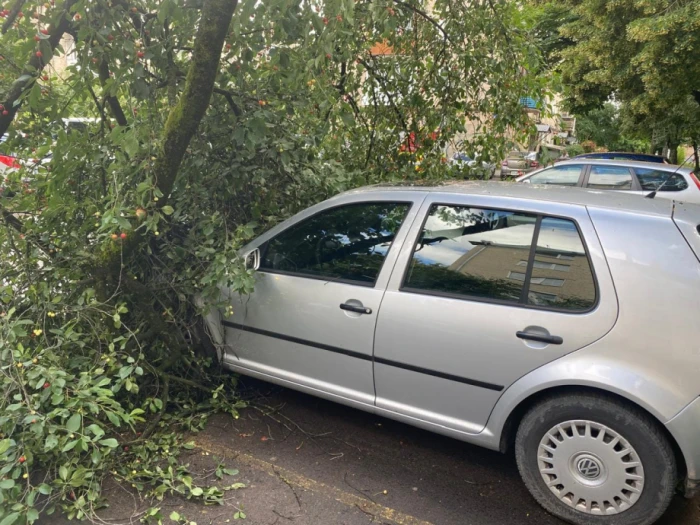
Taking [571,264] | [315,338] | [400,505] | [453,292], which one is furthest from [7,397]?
[571,264]

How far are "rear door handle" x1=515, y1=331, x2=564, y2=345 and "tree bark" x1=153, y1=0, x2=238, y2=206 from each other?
7.10 feet

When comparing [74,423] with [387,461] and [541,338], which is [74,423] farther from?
[541,338]

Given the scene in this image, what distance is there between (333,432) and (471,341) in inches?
48.2

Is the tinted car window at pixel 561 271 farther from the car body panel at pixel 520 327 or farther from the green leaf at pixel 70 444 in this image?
the green leaf at pixel 70 444

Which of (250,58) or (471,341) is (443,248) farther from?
(250,58)

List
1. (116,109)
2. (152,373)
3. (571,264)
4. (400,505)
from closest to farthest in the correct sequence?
(571,264), (400,505), (152,373), (116,109)

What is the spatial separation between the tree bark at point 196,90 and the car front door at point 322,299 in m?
0.75

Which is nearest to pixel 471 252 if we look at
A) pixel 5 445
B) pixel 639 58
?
pixel 5 445

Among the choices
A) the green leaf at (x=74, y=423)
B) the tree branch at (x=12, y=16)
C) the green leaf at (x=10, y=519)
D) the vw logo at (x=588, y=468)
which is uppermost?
the tree branch at (x=12, y=16)

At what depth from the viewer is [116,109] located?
3.88m

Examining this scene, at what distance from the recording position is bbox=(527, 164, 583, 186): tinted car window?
33.7 ft

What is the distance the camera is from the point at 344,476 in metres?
3.00

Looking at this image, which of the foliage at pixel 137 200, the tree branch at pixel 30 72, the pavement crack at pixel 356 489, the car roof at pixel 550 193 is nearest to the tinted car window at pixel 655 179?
the foliage at pixel 137 200

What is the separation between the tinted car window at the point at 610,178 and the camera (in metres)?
9.70
